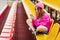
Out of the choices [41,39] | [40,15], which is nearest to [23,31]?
[40,15]

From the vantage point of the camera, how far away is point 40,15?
417 cm

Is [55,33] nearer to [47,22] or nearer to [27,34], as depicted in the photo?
[47,22]

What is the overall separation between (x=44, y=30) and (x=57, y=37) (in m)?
0.95

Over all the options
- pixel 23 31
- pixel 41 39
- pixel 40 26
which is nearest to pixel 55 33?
pixel 41 39

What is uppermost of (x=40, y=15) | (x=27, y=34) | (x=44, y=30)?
(x=40, y=15)

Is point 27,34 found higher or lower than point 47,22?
lower

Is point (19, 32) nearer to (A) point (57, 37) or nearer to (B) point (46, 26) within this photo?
(B) point (46, 26)

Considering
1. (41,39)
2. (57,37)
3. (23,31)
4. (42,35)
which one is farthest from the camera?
(23,31)

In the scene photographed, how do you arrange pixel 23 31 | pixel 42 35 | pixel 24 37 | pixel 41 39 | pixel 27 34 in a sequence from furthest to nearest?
1. pixel 23 31
2. pixel 27 34
3. pixel 24 37
4. pixel 42 35
5. pixel 41 39

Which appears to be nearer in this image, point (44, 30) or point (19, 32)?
point (44, 30)

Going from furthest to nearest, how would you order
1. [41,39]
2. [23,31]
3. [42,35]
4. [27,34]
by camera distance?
[23,31]
[27,34]
[42,35]
[41,39]

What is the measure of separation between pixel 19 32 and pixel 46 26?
7.59ft

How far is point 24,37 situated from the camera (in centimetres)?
564

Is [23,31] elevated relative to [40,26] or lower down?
lower down
